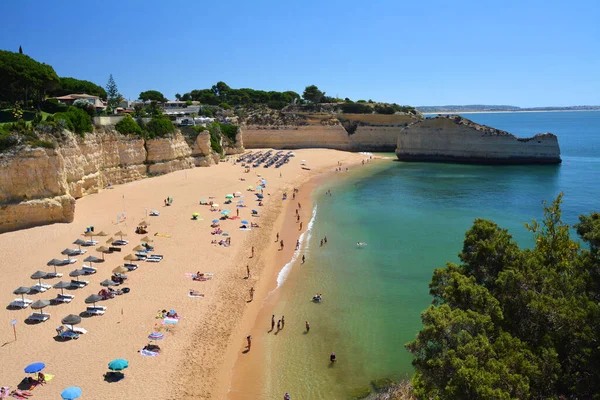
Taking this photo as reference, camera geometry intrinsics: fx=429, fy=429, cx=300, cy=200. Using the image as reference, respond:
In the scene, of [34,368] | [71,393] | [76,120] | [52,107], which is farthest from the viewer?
[52,107]

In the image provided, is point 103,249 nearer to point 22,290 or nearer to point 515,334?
point 22,290

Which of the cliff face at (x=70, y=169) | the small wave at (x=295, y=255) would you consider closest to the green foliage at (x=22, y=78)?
the cliff face at (x=70, y=169)

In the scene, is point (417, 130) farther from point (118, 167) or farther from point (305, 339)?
point (305, 339)

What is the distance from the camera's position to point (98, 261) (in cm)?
2214

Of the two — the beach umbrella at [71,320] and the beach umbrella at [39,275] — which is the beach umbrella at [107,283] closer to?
the beach umbrella at [71,320]

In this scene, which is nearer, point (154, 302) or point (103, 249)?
point (154, 302)

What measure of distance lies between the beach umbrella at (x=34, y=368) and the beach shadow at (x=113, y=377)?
1.84 metres

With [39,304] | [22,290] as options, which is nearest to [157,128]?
[22,290]

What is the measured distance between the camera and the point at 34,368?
1279 centimetres

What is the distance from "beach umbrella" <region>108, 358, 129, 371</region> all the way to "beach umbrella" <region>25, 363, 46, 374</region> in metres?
1.92

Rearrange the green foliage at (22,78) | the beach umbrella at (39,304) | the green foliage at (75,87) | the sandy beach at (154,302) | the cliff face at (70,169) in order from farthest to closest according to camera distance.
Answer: the green foliage at (75,87), the green foliage at (22,78), the cliff face at (70,169), the beach umbrella at (39,304), the sandy beach at (154,302)

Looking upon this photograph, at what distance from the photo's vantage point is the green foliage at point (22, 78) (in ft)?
117

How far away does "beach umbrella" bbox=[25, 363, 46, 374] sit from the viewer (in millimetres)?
12719

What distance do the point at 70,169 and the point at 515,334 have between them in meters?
30.5
